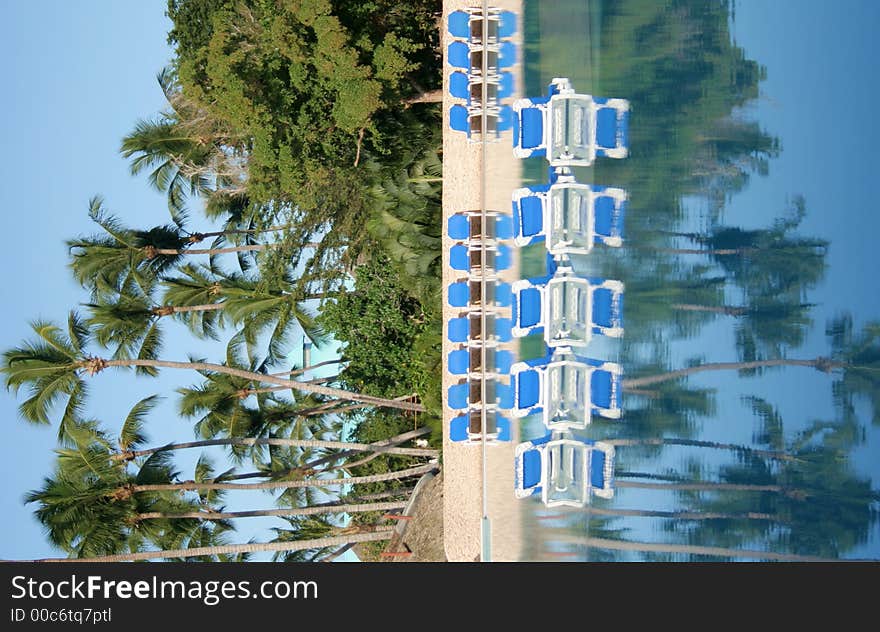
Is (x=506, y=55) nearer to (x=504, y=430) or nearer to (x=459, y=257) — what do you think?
(x=459, y=257)

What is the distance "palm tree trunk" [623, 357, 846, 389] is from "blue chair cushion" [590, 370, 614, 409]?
240mm

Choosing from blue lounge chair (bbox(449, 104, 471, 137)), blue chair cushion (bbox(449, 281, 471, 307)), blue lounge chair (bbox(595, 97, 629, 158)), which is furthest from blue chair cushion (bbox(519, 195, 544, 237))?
blue lounge chair (bbox(449, 104, 471, 137))

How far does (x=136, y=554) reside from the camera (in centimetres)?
1622

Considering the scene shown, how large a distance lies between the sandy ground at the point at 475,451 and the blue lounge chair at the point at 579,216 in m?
0.80

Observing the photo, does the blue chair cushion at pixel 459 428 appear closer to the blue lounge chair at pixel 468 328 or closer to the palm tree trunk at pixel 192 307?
the blue lounge chair at pixel 468 328

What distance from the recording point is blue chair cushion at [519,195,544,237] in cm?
1265

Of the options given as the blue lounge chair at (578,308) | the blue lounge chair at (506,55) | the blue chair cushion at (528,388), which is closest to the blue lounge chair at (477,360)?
the blue chair cushion at (528,388)

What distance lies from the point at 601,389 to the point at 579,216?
233 centimetres

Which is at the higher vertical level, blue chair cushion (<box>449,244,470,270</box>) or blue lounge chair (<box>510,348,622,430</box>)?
blue chair cushion (<box>449,244,470,270</box>)

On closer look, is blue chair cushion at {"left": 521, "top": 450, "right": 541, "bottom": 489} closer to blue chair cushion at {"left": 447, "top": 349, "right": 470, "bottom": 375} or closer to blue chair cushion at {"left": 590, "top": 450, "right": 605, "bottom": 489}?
blue chair cushion at {"left": 590, "top": 450, "right": 605, "bottom": 489}

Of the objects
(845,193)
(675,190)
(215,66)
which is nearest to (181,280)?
(215,66)

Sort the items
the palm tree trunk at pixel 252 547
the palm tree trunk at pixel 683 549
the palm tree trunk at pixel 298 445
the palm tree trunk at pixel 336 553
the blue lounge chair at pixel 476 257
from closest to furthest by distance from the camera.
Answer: the palm tree trunk at pixel 683 549, the blue lounge chair at pixel 476 257, the palm tree trunk at pixel 252 547, the palm tree trunk at pixel 298 445, the palm tree trunk at pixel 336 553

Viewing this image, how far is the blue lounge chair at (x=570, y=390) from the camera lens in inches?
491

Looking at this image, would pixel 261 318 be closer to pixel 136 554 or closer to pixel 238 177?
pixel 238 177
